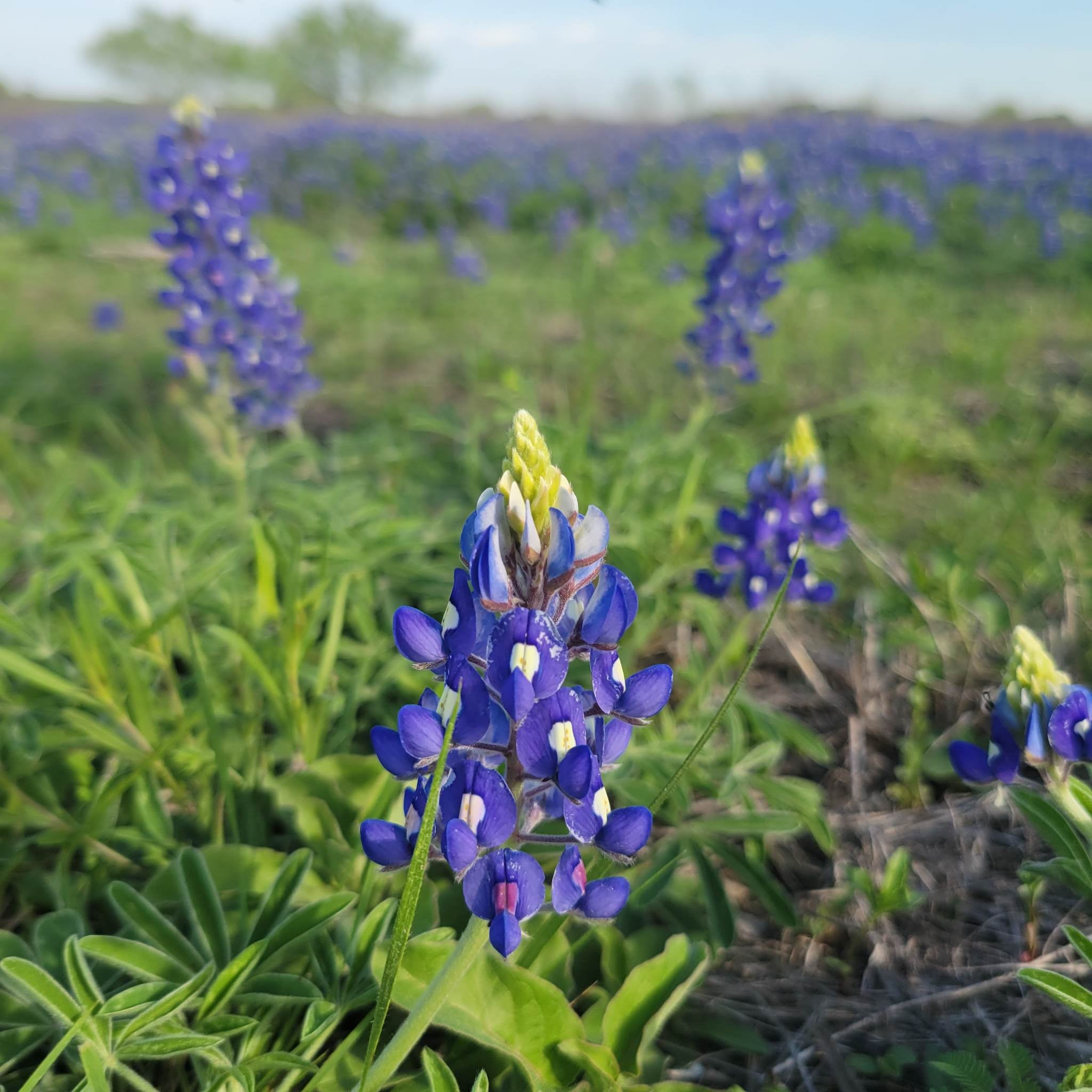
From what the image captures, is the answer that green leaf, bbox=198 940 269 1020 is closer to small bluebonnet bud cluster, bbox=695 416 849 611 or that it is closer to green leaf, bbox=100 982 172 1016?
green leaf, bbox=100 982 172 1016

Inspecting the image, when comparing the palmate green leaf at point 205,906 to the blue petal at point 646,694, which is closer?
the blue petal at point 646,694

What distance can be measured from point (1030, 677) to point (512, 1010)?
3.24 ft

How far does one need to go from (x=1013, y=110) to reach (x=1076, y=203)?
92.8 feet

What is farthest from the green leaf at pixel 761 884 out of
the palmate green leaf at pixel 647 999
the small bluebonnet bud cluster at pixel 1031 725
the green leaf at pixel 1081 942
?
the green leaf at pixel 1081 942

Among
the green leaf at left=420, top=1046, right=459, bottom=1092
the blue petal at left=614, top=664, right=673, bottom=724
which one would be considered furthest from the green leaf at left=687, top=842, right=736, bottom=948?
the blue petal at left=614, top=664, right=673, bottom=724

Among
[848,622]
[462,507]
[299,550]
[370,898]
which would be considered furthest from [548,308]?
[370,898]

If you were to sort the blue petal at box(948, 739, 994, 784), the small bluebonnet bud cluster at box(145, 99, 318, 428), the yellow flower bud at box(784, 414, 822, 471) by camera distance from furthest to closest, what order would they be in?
the small bluebonnet bud cluster at box(145, 99, 318, 428) < the yellow flower bud at box(784, 414, 822, 471) < the blue petal at box(948, 739, 994, 784)

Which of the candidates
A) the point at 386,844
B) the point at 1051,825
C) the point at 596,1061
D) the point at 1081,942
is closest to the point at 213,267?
the point at 386,844

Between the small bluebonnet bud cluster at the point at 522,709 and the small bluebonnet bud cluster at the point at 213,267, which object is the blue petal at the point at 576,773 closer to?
the small bluebonnet bud cluster at the point at 522,709

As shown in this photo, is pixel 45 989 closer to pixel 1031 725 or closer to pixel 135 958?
pixel 135 958

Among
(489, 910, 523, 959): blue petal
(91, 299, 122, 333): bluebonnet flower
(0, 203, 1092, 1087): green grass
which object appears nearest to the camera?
(489, 910, 523, 959): blue petal

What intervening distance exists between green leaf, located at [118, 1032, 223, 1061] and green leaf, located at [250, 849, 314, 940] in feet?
0.65

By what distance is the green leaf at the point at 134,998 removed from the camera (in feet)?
3.76

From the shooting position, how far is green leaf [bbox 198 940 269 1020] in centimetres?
121
